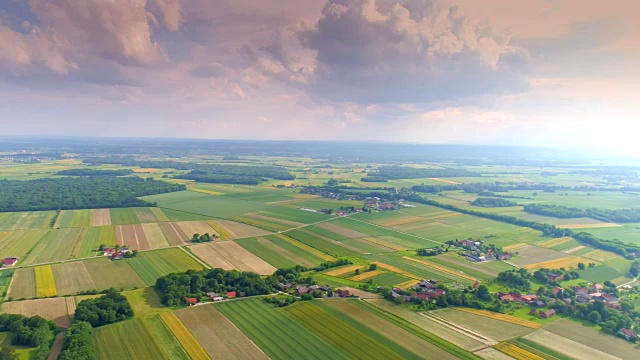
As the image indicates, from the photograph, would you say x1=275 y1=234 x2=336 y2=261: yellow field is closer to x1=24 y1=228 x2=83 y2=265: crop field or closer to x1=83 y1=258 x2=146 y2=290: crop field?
x1=83 y1=258 x2=146 y2=290: crop field

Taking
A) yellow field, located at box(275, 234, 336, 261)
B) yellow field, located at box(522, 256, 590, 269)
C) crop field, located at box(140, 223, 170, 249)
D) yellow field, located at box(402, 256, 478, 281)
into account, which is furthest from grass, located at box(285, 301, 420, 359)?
yellow field, located at box(522, 256, 590, 269)

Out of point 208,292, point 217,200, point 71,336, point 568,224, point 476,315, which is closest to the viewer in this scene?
point 71,336

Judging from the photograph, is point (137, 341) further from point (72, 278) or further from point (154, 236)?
point (154, 236)

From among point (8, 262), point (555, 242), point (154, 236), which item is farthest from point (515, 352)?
point (8, 262)

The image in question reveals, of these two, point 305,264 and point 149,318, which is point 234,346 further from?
point 305,264

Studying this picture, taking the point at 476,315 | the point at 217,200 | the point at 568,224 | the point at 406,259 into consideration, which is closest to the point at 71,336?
the point at 476,315

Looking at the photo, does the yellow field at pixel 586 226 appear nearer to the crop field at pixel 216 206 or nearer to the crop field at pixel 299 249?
the crop field at pixel 299 249

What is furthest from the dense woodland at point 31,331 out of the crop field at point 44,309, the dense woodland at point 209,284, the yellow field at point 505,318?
the yellow field at point 505,318
